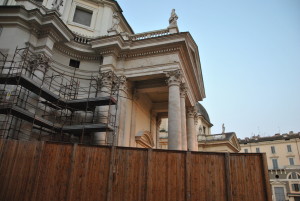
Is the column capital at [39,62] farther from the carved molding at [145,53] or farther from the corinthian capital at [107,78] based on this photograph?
the carved molding at [145,53]

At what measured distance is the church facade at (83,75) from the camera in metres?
12.5

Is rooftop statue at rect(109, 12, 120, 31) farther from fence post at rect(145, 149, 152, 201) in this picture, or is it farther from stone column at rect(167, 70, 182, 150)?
fence post at rect(145, 149, 152, 201)

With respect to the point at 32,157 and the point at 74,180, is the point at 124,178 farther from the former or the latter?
the point at 32,157

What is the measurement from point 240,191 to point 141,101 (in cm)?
1251

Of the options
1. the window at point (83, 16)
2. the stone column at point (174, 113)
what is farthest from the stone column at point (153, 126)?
the window at point (83, 16)

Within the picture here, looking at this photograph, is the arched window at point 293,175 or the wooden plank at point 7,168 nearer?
the wooden plank at point 7,168

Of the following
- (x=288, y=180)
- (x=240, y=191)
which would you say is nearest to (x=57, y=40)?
(x=240, y=191)

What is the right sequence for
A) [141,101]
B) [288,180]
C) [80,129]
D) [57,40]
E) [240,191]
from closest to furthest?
1. [240,191]
2. [80,129]
3. [57,40]
4. [141,101]
5. [288,180]

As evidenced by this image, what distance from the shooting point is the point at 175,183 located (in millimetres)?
8008

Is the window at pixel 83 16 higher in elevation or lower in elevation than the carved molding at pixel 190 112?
higher

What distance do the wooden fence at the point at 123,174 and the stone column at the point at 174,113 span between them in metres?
5.32

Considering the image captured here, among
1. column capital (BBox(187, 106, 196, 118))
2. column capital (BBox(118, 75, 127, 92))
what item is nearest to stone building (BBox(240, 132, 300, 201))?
column capital (BBox(187, 106, 196, 118))

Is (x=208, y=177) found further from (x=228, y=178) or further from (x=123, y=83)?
(x=123, y=83)

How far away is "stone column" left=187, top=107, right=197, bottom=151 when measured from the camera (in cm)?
1972
